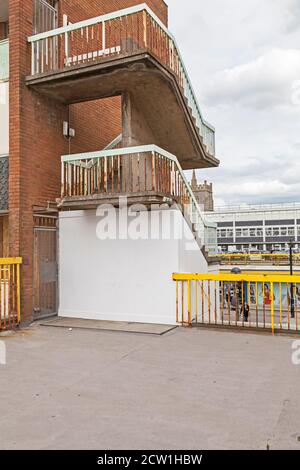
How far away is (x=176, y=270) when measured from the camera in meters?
8.73

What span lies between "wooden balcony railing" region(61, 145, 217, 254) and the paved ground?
10.5 ft

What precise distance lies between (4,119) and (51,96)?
1342 mm

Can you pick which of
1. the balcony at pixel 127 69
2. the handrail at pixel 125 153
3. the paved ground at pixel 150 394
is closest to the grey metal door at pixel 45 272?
the handrail at pixel 125 153

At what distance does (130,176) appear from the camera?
8836 millimetres

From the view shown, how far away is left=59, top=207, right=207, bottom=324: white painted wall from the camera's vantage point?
8.86 metres

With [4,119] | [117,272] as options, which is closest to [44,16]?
[4,119]

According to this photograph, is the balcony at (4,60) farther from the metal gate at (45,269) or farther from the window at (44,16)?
the metal gate at (45,269)

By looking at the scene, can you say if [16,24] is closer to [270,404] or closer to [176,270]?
[176,270]

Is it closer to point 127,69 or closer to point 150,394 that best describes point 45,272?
point 127,69

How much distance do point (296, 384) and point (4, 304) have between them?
229 inches

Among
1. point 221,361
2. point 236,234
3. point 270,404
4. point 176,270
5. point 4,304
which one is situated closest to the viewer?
point 270,404
